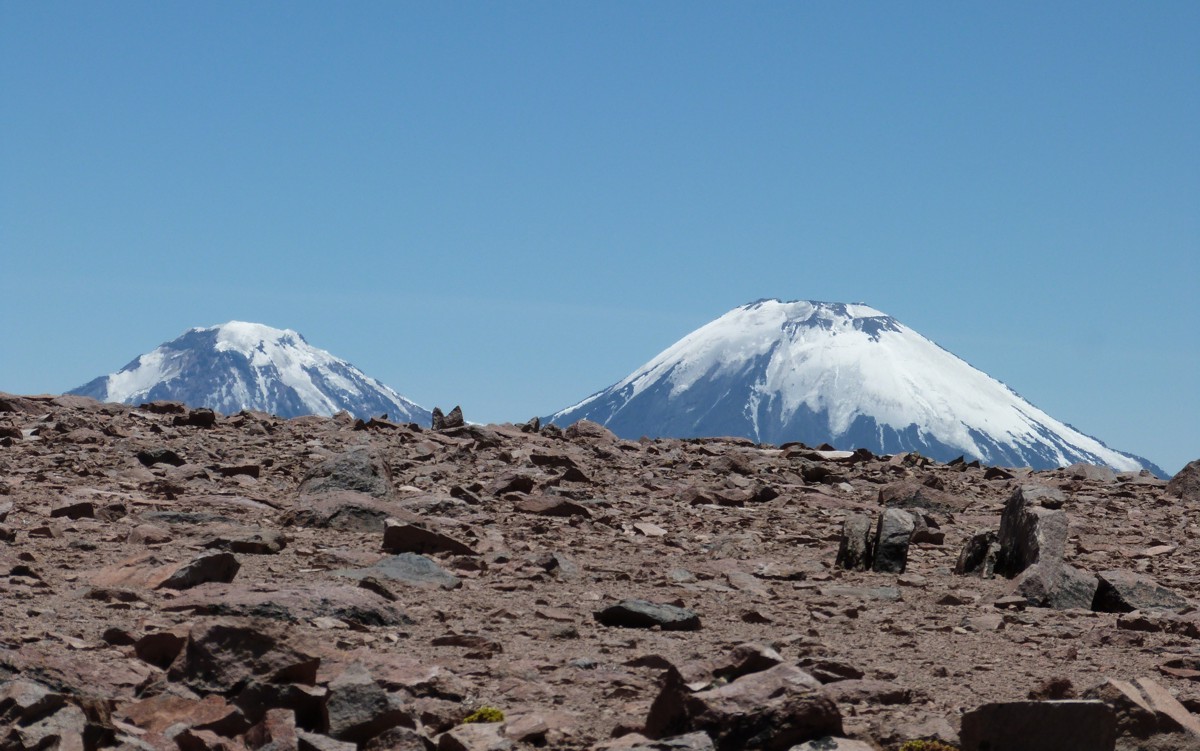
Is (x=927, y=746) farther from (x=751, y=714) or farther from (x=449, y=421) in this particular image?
(x=449, y=421)

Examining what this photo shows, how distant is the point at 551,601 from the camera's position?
10.8m

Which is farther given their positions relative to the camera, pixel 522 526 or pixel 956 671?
pixel 522 526

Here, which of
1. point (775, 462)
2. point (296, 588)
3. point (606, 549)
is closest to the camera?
point (296, 588)

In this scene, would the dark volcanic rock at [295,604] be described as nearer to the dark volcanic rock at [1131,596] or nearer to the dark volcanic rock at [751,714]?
the dark volcanic rock at [751,714]

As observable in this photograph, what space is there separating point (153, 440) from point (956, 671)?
46.7ft

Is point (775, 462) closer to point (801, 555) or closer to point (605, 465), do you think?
point (605, 465)

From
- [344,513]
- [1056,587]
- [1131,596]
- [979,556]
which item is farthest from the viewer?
[979,556]

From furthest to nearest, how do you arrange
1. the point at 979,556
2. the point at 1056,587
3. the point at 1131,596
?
the point at 979,556
the point at 1056,587
the point at 1131,596

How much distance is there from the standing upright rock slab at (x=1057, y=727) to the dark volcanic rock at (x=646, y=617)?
369 cm

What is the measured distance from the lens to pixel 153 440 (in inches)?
771

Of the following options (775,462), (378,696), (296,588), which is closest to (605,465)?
(775,462)

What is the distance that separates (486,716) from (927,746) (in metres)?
2.39

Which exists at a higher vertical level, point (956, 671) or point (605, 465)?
point (605, 465)

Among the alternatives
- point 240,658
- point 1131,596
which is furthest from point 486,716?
point 1131,596
